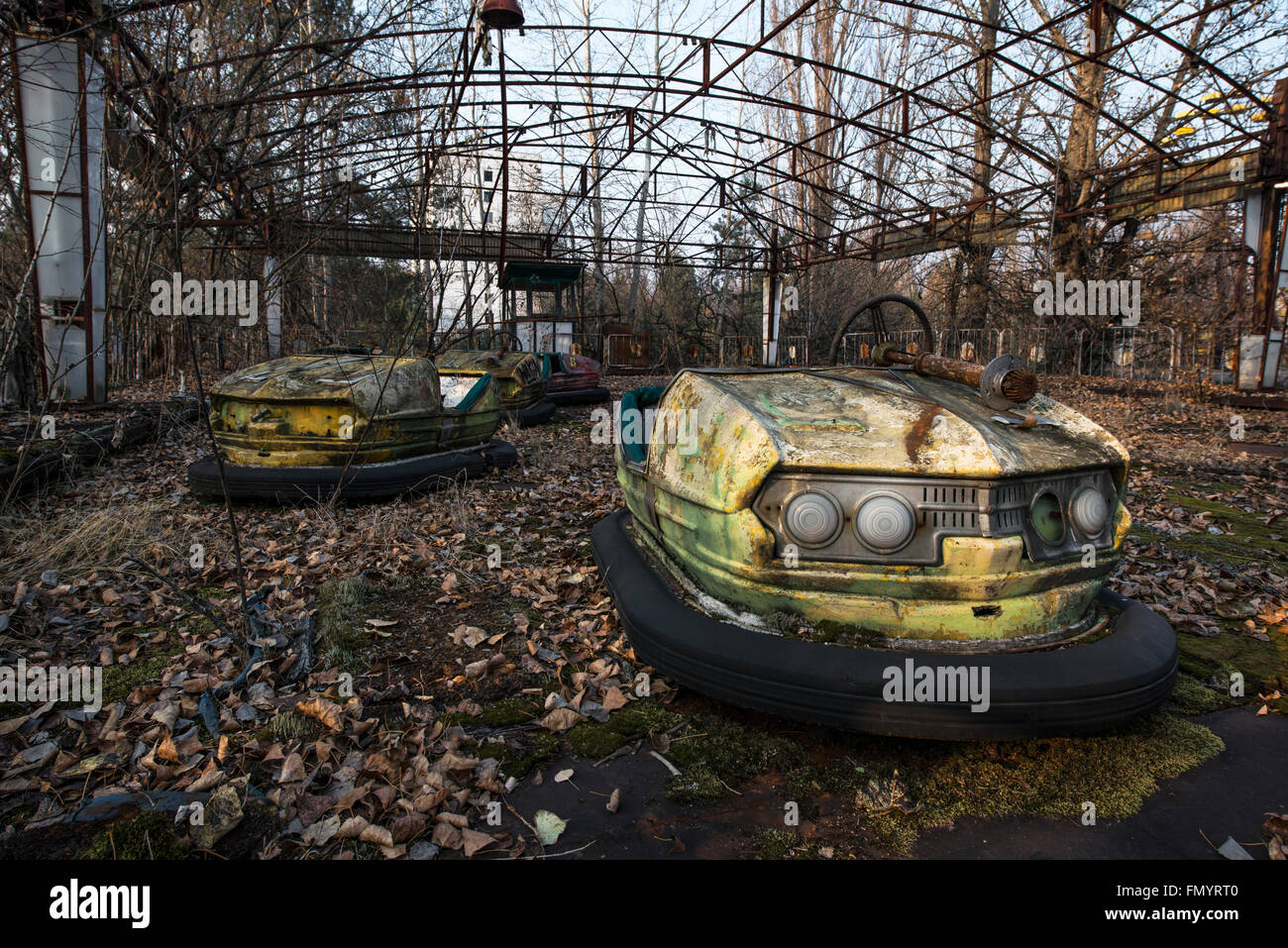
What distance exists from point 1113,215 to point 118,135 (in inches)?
554

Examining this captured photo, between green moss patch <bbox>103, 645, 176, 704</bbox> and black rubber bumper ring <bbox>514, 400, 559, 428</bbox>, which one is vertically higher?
black rubber bumper ring <bbox>514, 400, 559, 428</bbox>

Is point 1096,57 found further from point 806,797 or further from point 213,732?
point 213,732

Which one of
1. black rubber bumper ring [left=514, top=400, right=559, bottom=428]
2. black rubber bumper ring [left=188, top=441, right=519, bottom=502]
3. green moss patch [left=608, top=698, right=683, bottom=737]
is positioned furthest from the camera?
black rubber bumper ring [left=514, top=400, right=559, bottom=428]

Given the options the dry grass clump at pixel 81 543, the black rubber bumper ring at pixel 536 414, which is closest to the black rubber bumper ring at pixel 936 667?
the dry grass clump at pixel 81 543

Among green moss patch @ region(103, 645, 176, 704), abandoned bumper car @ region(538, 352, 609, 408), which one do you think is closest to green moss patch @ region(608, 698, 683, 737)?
green moss patch @ region(103, 645, 176, 704)

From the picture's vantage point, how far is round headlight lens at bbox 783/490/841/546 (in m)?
1.87

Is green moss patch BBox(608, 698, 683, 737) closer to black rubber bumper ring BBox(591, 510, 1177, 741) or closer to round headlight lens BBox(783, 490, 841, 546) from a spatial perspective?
black rubber bumper ring BBox(591, 510, 1177, 741)

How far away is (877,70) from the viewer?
72.5 ft

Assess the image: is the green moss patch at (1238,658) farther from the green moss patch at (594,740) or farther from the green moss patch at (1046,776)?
the green moss patch at (594,740)

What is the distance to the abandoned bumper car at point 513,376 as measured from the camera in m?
8.97

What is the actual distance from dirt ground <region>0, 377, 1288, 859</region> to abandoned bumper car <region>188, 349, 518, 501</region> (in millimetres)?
758

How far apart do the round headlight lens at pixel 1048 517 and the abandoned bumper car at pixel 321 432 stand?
362 centimetres

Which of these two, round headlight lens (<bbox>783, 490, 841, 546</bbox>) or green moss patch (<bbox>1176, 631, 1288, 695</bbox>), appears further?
green moss patch (<bbox>1176, 631, 1288, 695</bbox>)

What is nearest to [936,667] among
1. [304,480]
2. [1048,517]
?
[1048,517]
